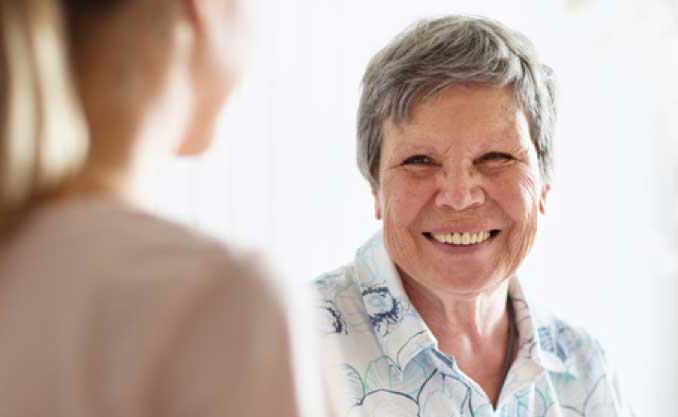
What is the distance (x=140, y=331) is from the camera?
61 centimetres

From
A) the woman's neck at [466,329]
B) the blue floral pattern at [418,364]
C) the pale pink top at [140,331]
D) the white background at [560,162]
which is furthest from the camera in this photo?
the white background at [560,162]

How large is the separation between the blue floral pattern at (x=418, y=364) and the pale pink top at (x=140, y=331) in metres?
0.93

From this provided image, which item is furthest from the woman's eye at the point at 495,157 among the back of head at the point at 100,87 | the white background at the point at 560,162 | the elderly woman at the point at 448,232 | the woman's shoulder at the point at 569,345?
the white background at the point at 560,162

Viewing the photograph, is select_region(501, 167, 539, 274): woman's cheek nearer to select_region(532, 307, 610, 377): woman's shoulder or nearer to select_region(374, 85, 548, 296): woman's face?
select_region(374, 85, 548, 296): woman's face

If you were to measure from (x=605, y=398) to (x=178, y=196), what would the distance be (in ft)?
4.46

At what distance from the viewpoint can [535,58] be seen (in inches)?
68.7

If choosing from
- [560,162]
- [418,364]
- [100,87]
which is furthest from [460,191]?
[560,162]

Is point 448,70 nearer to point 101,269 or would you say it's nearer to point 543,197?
point 543,197

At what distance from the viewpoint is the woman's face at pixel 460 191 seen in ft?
5.49

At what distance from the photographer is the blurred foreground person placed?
2.00ft

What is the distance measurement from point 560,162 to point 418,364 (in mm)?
1767

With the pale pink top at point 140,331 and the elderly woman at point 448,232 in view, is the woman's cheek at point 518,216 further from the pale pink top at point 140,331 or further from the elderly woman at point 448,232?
the pale pink top at point 140,331

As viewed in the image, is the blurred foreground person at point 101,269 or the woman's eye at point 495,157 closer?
the blurred foreground person at point 101,269

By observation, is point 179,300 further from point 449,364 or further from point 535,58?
point 535,58
